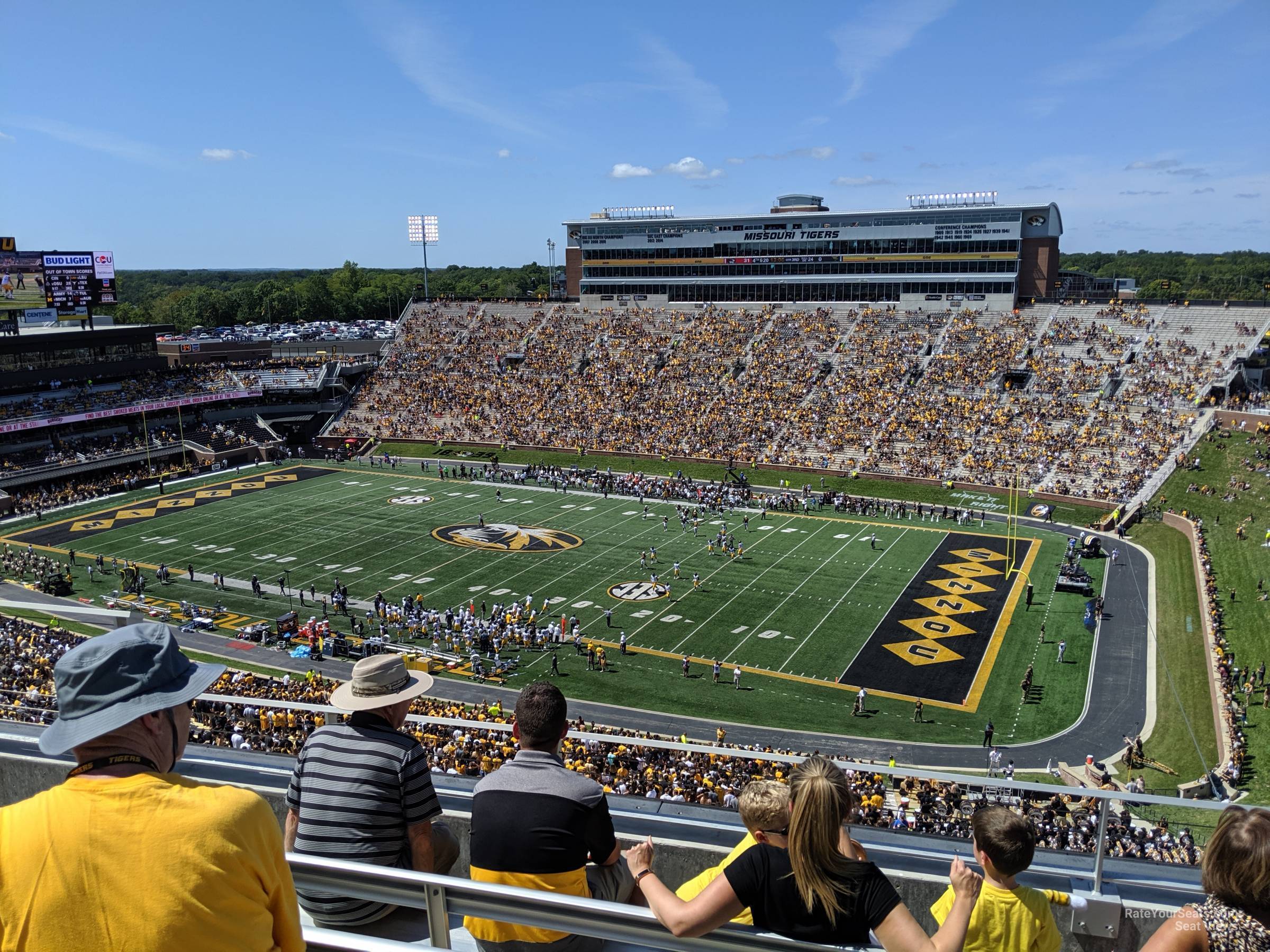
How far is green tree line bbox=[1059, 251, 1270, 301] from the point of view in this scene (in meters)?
110

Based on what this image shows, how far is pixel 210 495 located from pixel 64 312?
1852cm

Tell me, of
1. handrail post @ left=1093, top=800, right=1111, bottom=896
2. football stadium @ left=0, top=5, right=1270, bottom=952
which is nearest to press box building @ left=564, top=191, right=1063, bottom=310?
football stadium @ left=0, top=5, right=1270, bottom=952

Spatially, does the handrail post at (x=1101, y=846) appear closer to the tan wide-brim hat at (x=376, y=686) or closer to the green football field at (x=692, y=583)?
the tan wide-brim hat at (x=376, y=686)

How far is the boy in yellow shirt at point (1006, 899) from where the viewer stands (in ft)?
12.3

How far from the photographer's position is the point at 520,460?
5647 centimetres

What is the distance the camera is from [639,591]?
33.7 m

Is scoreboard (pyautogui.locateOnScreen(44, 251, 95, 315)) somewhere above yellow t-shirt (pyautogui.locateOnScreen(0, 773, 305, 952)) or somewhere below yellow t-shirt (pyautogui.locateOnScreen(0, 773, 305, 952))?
above

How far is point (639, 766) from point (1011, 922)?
1537 cm

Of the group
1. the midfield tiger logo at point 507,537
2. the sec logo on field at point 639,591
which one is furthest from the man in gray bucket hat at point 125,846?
the midfield tiger logo at point 507,537

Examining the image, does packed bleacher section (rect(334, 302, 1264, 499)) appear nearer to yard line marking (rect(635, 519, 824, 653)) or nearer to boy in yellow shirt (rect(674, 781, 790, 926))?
yard line marking (rect(635, 519, 824, 653))

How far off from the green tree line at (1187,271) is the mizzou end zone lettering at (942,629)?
7062 cm

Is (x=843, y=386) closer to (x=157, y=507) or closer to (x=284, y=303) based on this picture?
(x=157, y=507)

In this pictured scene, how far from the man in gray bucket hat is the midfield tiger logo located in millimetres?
36093

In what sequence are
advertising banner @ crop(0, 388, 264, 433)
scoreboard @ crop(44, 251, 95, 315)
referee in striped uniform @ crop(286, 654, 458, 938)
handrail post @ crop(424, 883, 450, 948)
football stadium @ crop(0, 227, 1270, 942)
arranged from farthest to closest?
scoreboard @ crop(44, 251, 95, 315) → advertising banner @ crop(0, 388, 264, 433) → football stadium @ crop(0, 227, 1270, 942) → referee in striped uniform @ crop(286, 654, 458, 938) → handrail post @ crop(424, 883, 450, 948)
